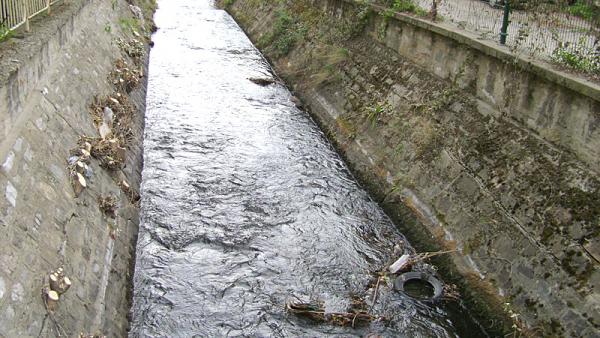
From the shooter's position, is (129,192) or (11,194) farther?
(129,192)

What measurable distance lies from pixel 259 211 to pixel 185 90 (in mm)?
8818

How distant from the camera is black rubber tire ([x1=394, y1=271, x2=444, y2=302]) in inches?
369

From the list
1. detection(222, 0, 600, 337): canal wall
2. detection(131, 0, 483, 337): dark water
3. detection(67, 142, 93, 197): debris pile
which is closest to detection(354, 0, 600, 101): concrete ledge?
detection(222, 0, 600, 337): canal wall

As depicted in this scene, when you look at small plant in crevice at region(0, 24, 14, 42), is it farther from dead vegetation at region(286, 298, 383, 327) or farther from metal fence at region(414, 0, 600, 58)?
metal fence at region(414, 0, 600, 58)

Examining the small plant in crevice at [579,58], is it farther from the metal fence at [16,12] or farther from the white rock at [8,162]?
the metal fence at [16,12]

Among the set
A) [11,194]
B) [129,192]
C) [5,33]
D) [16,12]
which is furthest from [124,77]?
[11,194]

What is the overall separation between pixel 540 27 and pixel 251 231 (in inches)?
278

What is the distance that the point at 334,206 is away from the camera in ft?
39.7

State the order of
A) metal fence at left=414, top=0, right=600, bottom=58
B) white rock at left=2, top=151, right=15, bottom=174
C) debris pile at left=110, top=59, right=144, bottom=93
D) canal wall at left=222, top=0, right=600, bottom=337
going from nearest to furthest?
white rock at left=2, top=151, right=15, bottom=174 < canal wall at left=222, top=0, right=600, bottom=337 < metal fence at left=414, top=0, right=600, bottom=58 < debris pile at left=110, top=59, right=144, bottom=93

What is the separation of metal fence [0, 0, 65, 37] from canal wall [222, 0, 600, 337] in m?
7.98

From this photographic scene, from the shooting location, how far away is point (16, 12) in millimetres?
9891

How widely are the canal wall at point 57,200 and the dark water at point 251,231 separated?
642 millimetres

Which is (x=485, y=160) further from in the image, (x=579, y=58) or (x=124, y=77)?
(x=124, y=77)

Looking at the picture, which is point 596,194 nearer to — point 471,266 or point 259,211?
point 471,266
